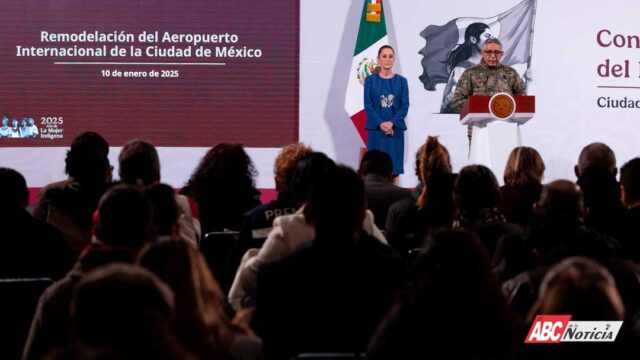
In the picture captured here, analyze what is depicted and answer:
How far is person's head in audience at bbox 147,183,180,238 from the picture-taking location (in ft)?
9.50

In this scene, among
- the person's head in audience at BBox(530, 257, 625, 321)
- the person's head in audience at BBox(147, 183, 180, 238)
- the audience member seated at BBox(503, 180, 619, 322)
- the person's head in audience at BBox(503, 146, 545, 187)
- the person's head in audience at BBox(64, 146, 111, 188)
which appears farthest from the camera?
the person's head in audience at BBox(503, 146, 545, 187)

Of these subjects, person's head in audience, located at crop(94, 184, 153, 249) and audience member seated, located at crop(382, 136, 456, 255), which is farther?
audience member seated, located at crop(382, 136, 456, 255)

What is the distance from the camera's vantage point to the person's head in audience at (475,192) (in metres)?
3.34

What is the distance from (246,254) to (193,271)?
53.2 inches

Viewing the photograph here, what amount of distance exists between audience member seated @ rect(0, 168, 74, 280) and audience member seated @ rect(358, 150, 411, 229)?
5.56ft

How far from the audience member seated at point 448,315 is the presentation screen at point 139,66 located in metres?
7.39

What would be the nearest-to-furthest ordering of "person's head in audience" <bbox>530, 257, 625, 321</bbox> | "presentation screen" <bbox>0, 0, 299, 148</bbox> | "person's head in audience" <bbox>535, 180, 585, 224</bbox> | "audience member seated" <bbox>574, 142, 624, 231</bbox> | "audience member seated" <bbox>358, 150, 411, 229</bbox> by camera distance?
"person's head in audience" <bbox>530, 257, 625, 321</bbox>, "person's head in audience" <bbox>535, 180, 585, 224</bbox>, "audience member seated" <bbox>574, 142, 624, 231</bbox>, "audience member seated" <bbox>358, 150, 411, 229</bbox>, "presentation screen" <bbox>0, 0, 299, 148</bbox>

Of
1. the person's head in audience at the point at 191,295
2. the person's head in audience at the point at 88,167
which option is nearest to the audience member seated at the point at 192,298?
the person's head in audience at the point at 191,295

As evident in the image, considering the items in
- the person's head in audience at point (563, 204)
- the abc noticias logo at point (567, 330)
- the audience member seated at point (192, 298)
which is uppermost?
the person's head in audience at point (563, 204)

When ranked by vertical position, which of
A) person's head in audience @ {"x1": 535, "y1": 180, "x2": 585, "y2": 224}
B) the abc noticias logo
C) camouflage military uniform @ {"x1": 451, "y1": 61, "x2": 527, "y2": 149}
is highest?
camouflage military uniform @ {"x1": 451, "y1": 61, "x2": 527, "y2": 149}

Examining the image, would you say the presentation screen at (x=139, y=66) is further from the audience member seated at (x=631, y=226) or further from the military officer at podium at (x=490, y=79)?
the audience member seated at (x=631, y=226)

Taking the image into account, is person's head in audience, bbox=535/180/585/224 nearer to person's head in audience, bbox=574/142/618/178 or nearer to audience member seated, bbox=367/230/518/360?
audience member seated, bbox=367/230/518/360

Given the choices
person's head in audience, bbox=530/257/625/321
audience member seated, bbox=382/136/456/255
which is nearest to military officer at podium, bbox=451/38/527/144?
audience member seated, bbox=382/136/456/255

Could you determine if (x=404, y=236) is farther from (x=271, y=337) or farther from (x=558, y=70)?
(x=558, y=70)
